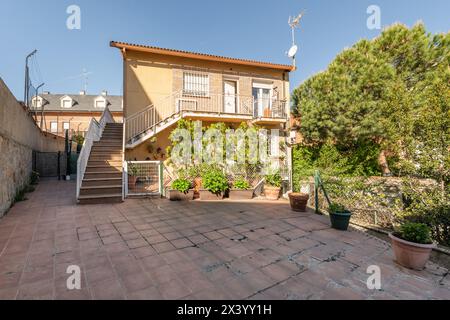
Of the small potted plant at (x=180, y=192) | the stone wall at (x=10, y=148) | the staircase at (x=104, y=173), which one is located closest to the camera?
the stone wall at (x=10, y=148)

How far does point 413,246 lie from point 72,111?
30805 millimetres

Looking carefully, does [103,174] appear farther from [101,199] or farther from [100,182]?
[101,199]

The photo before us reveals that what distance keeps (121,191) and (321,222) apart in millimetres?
6001

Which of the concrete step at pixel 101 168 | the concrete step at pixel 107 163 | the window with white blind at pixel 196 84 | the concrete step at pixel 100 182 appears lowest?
the concrete step at pixel 100 182

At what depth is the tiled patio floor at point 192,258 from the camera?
2291mm

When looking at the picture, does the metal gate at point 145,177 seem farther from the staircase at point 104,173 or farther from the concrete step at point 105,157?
the concrete step at point 105,157

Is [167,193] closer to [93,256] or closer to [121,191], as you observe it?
[121,191]

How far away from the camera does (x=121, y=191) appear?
6.38m

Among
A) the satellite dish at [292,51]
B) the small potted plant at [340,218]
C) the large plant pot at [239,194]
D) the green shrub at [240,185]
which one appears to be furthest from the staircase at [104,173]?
the satellite dish at [292,51]

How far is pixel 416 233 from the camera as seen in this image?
302 centimetres

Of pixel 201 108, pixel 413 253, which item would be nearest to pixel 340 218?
pixel 413 253

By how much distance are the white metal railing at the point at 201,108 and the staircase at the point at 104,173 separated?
0.89m

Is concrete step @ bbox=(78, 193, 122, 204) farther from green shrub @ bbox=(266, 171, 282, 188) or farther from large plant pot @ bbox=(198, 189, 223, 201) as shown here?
green shrub @ bbox=(266, 171, 282, 188)
